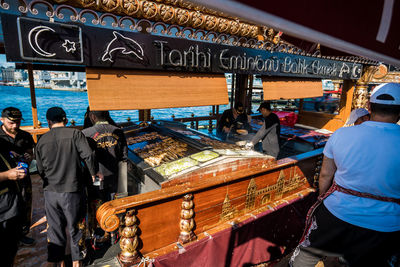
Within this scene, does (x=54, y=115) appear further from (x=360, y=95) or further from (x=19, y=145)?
(x=360, y=95)

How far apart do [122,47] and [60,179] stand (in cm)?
181

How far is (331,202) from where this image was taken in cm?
188

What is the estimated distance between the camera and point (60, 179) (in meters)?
2.57

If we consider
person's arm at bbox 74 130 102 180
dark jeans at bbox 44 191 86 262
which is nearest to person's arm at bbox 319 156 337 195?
person's arm at bbox 74 130 102 180

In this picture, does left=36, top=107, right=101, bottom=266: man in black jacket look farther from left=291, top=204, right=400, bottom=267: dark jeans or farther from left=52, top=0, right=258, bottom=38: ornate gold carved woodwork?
left=291, top=204, right=400, bottom=267: dark jeans

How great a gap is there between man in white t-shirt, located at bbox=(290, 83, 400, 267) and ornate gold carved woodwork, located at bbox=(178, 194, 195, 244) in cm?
128

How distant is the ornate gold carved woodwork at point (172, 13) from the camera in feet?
8.02

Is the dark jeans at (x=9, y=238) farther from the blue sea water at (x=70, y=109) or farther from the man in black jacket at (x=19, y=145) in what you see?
the blue sea water at (x=70, y=109)

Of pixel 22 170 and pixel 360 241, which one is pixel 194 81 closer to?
pixel 22 170

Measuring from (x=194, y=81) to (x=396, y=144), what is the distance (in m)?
2.39

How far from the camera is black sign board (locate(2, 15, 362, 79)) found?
203cm

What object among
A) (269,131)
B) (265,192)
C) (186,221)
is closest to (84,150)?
(186,221)

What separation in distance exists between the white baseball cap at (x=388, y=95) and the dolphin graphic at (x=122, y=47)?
2481mm

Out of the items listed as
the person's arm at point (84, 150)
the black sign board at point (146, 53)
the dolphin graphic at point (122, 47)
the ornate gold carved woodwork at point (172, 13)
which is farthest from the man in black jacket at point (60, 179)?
the ornate gold carved woodwork at point (172, 13)
